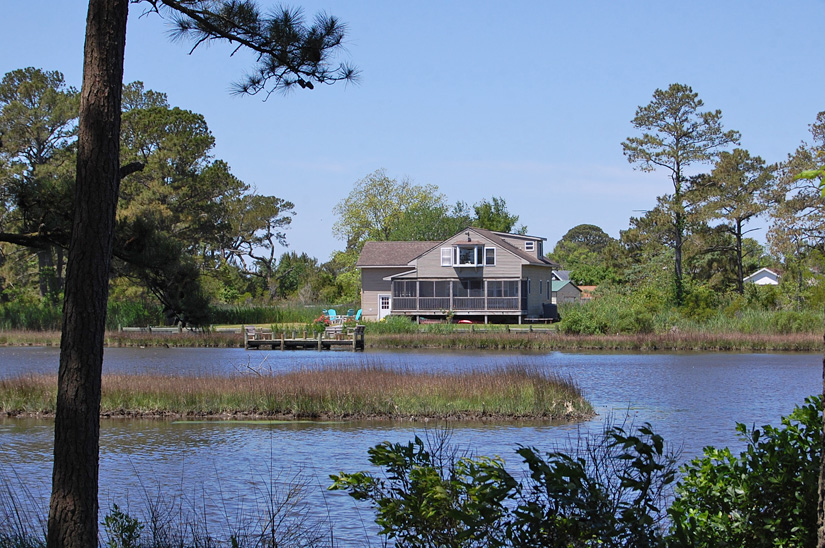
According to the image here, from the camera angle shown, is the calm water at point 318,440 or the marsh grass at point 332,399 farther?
the marsh grass at point 332,399

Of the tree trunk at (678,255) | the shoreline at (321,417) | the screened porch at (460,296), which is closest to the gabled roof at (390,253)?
the screened porch at (460,296)

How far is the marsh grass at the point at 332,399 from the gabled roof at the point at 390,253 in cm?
4172

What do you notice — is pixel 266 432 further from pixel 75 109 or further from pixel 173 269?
pixel 75 109

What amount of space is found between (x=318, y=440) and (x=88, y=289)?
11909 mm

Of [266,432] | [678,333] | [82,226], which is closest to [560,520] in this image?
[82,226]

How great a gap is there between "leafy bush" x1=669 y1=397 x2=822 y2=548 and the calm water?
10.7 ft

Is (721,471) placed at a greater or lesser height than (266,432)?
greater

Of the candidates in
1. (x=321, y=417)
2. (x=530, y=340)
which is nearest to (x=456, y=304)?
(x=530, y=340)

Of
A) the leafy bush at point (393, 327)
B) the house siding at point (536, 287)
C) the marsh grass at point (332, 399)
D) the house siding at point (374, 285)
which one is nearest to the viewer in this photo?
the marsh grass at point (332, 399)

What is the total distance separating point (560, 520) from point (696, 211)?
2149 inches

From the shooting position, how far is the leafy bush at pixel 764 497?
5.09 m

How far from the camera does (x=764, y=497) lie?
5305 mm

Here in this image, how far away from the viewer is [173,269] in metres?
6.98

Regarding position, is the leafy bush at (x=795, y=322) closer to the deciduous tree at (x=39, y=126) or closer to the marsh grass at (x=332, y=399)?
the marsh grass at (x=332, y=399)
